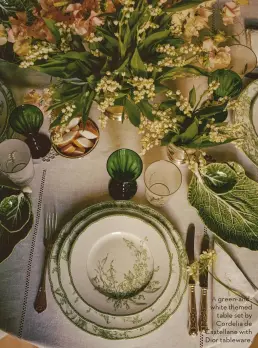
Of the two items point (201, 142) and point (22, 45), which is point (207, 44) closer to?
point (201, 142)

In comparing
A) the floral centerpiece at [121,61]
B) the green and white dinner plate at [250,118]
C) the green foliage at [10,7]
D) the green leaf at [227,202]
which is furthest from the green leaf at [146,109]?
Answer: the green foliage at [10,7]

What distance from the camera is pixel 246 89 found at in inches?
45.3

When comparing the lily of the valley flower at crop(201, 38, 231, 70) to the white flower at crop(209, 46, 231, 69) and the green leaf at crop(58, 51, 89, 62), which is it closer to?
the white flower at crop(209, 46, 231, 69)

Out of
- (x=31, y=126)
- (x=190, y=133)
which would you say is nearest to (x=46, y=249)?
(x=31, y=126)

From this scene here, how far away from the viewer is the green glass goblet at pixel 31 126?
106cm

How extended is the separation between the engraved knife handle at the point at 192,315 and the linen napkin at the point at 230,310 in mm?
31

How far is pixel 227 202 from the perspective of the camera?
1.03 meters

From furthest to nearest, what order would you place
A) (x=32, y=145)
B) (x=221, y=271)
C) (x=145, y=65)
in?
(x=32, y=145) < (x=221, y=271) < (x=145, y=65)

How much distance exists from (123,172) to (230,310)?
0.42 m

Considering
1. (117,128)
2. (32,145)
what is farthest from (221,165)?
(32,145)

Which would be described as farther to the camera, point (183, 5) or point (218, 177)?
point (218, 177)

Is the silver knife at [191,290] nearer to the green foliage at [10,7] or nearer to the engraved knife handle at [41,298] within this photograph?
the engraved knife handle at [41,298]

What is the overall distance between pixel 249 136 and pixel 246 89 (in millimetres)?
139

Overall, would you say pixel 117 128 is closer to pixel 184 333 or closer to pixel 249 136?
pixel 249 136
